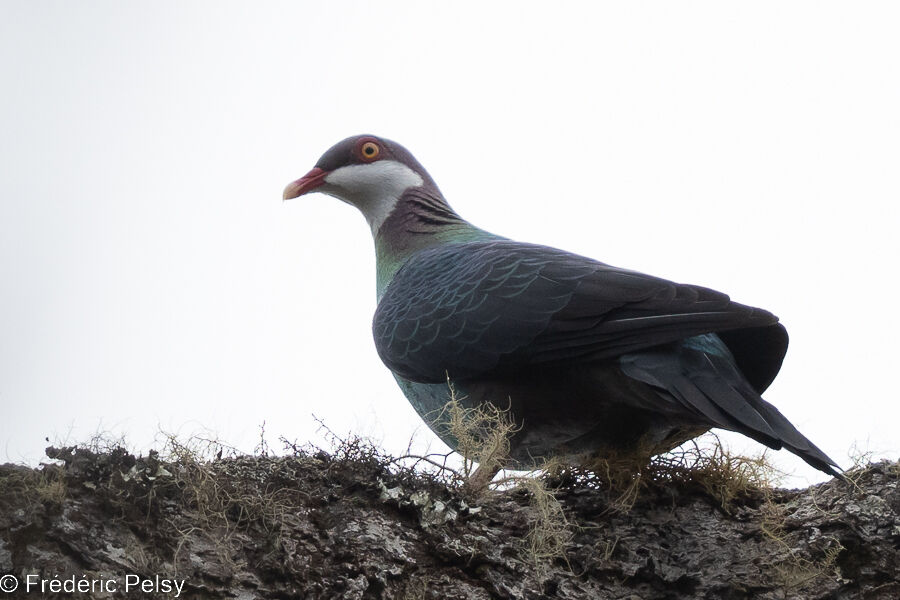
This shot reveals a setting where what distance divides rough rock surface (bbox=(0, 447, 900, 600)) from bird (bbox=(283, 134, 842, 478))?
11.0 inches

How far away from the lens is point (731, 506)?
148 inches

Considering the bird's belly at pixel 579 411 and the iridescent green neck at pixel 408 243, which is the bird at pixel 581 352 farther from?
the iridescent green neck at pixel 408 243

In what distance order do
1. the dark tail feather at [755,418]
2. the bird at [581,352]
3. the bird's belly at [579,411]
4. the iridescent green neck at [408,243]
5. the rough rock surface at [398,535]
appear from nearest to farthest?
the rough rock surface at [398,535] → the dark tail feather at [755,418] → the bird at [581,352] → the bird's belly at [579,411] → the iridescent green neck at [408,243]

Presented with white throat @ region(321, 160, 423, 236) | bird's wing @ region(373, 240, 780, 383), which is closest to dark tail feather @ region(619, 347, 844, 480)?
bird's wing @ region(373, 240, 780, 383)

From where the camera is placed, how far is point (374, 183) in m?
6.15

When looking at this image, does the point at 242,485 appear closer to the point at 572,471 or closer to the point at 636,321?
the point at 572,471

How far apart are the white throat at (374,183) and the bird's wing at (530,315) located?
1316 millimetres

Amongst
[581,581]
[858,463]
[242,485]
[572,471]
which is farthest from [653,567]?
[242,485]

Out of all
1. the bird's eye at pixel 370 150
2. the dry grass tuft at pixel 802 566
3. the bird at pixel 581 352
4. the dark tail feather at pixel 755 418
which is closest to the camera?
the dry grass tuft at pixel 802 566

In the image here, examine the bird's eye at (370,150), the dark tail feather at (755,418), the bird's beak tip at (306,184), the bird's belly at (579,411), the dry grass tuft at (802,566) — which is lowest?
the dry grass tuft at (802,566)

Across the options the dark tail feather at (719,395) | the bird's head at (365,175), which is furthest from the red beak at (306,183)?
the dark tail feather at (719,395)

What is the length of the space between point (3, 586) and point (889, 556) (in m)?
2.80

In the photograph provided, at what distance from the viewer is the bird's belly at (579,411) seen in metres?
4.04

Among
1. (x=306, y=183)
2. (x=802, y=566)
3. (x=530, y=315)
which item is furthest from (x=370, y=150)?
(x=802, y=566)
